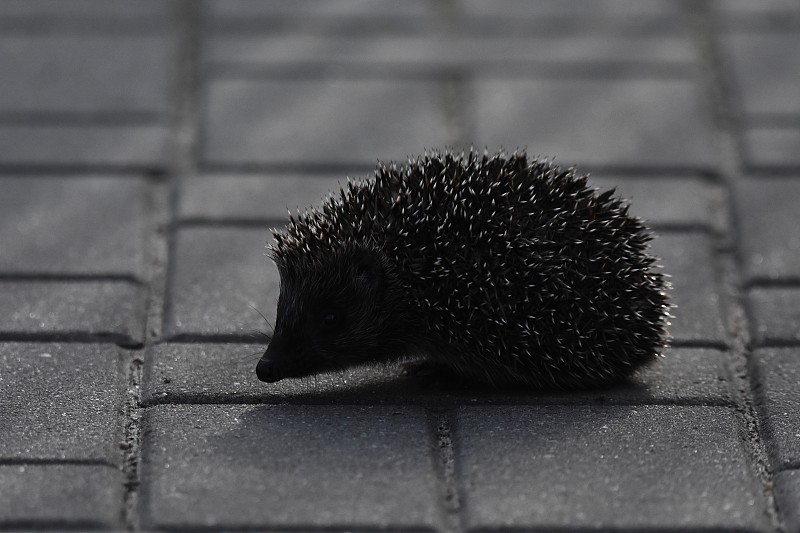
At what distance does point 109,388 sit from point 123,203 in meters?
1.85

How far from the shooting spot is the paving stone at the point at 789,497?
5055 millimetres

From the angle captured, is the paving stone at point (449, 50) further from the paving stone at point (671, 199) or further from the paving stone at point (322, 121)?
the paving stone at point (671, 199)

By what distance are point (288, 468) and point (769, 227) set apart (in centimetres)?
352

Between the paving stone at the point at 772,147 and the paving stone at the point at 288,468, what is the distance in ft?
11.2

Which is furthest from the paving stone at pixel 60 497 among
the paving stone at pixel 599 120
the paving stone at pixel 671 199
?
the paving stone at pixel 599 120

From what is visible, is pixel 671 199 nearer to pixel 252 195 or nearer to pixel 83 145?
pixel 252 195

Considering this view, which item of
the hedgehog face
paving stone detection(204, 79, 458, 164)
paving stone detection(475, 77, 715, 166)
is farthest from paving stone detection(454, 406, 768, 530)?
paving stone detection(204, 79, 458, 164)

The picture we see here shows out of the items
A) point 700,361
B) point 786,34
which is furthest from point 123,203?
point 786,34

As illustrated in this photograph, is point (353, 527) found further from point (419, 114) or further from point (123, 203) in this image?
point (419, 114)

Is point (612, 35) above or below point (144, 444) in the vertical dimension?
above

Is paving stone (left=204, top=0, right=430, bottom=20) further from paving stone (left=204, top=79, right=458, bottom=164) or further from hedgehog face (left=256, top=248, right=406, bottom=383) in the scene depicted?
hedgehog face (left=256, top=248, right=406, bottom=383)

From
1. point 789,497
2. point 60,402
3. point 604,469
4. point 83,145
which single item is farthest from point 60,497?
point 83,145

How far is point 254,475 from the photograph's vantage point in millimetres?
5152

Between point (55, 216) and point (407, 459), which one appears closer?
point (407, 459)
